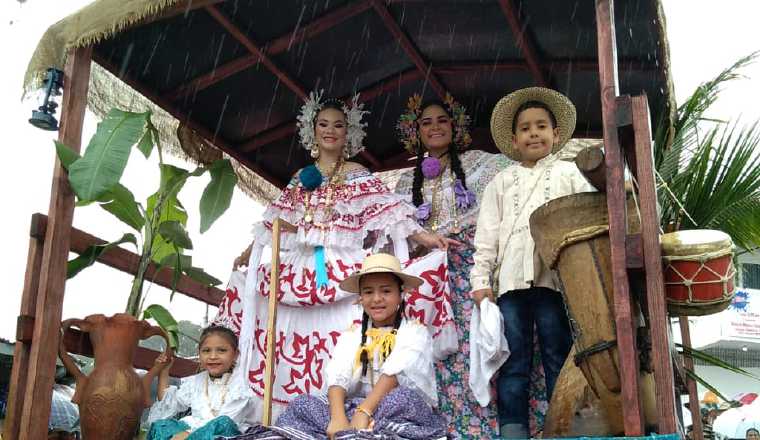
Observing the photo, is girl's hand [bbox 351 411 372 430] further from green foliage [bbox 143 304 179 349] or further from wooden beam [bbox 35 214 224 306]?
wooden beam [bbox 35 214 224 306]

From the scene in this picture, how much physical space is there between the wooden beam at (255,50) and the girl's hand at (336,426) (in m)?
2.95

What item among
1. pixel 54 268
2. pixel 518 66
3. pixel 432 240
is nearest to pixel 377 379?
pixel 432 240

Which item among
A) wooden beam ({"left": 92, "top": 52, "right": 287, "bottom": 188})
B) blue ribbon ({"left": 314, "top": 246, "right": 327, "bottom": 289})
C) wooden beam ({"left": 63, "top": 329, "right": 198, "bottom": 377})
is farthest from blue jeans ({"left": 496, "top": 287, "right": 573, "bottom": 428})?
wooden beam ({"left": 92, "top": 52, "right": 287, "bottom": 188})

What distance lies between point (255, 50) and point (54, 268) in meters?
2.17

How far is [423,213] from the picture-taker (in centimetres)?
595

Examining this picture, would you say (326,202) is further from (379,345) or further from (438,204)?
(379,345)

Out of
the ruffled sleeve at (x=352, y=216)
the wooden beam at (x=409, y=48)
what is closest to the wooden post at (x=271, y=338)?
the ruffled sleeve at (x=352, y=216)

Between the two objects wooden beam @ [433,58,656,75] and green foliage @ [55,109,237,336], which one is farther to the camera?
wooden beam @ [433,58,656,75]

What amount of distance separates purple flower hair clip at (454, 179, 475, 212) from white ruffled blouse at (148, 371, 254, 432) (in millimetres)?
2011

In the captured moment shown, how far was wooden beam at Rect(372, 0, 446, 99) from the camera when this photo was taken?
5699 mm

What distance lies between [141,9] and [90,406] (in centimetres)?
258

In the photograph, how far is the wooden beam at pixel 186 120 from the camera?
6107 mm

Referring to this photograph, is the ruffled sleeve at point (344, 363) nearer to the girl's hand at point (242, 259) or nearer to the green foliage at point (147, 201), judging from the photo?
the girl's hand at point (242, 259)

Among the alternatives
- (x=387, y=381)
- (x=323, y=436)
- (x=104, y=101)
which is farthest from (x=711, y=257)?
(x=104, y=101)
